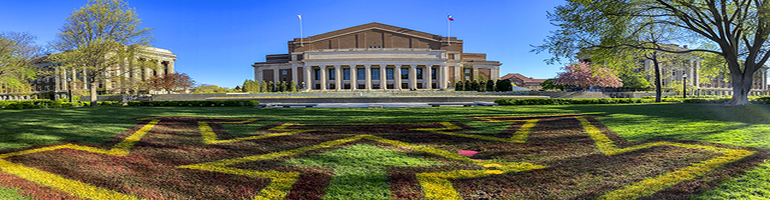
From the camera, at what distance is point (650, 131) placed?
5.98 metres

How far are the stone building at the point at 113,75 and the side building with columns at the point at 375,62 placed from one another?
21.3 metres

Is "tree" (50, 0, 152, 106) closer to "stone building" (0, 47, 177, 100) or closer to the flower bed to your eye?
"stone building" (0, 47, 177, 100)

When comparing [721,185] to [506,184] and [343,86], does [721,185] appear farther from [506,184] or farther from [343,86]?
[343,86]

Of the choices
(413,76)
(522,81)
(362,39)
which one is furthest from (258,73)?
(522,81)

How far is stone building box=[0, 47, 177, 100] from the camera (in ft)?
70.6

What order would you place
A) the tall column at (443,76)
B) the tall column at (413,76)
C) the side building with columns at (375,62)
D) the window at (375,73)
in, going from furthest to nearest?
the window at (375,73)
the tall column at (443,76)
the tall column at (413,76)
the side building with columns at (375,62)

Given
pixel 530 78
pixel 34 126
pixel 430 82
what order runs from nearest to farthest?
1. pixel 34 126
2. pixel 430 82
3. pixel 530 78

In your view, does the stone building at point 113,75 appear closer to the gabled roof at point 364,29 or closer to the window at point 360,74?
the gabled roof at point 364,29

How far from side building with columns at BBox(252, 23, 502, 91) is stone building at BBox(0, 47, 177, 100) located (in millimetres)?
21283

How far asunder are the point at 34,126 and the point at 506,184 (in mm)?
8914

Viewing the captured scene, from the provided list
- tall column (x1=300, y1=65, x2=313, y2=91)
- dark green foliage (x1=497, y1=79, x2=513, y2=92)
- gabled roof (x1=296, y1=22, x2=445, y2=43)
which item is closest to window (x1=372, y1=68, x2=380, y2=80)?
gabled roof (x1=296, y1=22, x2=445, y2=43)

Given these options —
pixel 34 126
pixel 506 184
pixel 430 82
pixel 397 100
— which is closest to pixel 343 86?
pixel 430 82

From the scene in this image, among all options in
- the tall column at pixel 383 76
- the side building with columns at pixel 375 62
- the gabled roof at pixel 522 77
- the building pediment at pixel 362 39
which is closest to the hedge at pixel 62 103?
the side building with columns at pixel 375 62

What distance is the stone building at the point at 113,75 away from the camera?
21531 mm
